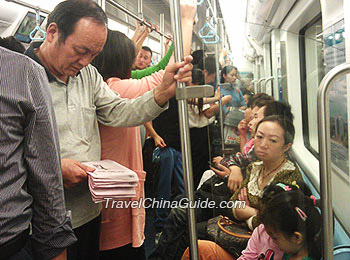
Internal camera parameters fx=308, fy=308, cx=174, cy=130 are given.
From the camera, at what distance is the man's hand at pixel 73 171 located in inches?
45.3

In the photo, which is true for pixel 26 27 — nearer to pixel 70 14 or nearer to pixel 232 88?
pixel 70 14

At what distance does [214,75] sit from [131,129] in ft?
1.66

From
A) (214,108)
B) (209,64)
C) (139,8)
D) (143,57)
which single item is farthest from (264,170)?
(139,8)

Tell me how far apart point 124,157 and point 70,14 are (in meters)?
0.65

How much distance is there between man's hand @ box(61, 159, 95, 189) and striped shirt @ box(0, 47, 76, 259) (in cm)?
21

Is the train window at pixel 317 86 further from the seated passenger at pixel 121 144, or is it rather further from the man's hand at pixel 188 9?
the seated passenger at pixel 121 144

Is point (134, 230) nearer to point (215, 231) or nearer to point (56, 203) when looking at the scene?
point (215, 231)

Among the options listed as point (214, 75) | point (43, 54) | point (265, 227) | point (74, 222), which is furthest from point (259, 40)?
point (74, 222)

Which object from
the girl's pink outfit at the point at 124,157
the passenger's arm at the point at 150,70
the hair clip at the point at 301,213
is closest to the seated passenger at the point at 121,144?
the girl's pink outfit at the point at 124,157

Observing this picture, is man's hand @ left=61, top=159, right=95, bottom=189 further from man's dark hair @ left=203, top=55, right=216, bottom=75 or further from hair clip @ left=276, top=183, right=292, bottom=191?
hair clip @ left=276, top=183, right=292, bottom=191

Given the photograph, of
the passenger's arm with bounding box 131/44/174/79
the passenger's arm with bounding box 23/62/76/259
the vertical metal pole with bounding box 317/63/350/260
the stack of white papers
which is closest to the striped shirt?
the passenger's arm with bounding box 23/62/76/259

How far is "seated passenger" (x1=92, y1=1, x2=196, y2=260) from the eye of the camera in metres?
1.41

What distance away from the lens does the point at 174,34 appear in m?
1.11

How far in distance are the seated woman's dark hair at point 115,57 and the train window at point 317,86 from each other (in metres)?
0.75
